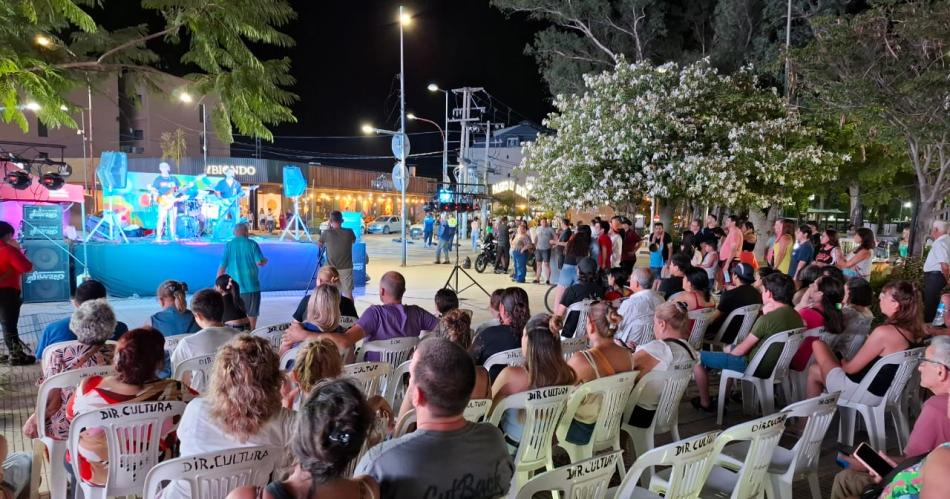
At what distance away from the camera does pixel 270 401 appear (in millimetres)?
2438

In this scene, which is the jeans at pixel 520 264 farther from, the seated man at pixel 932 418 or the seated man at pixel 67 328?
the seated man at pixel 932 418

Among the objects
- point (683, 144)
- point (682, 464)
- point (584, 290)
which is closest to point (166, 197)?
point (584, 290)

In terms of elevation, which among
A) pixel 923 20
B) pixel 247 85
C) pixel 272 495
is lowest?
pixel 272 495

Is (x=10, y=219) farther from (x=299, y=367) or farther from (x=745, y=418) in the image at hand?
(x=745, y=418)

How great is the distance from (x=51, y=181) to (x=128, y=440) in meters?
11.5

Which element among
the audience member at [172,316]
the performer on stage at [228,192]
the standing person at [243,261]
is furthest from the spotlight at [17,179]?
the audience member at [172,316]

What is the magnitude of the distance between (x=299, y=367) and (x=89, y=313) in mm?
1519

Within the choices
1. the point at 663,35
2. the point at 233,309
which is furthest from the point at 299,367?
the point at 663,35

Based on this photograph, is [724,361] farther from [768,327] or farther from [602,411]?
[602,411]

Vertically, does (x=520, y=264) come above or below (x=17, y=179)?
below

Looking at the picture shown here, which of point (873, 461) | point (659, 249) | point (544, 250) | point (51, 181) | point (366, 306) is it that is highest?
point (51, 181)

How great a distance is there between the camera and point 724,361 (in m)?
4.84

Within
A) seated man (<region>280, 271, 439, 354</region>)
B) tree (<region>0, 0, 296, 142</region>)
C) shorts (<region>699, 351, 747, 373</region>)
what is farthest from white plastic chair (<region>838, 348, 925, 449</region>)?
tree (<region>0, 0, 296, 142</region>)

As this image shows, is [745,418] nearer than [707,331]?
Yes
